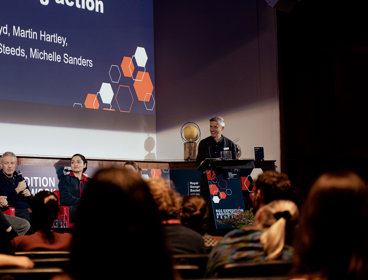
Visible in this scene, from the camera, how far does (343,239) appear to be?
38.9 inches

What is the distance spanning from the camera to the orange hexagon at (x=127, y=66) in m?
6.36

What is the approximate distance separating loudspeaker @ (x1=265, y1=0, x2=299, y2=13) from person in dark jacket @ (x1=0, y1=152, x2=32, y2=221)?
364cm

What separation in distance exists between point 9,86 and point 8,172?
1.24 metres

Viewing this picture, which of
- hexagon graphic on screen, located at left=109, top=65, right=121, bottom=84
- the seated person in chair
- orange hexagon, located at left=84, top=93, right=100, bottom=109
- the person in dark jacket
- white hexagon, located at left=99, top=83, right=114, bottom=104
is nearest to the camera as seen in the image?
the seated person in chair

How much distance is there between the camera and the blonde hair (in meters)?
1.84

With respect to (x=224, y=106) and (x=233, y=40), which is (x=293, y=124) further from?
(x=233, y=40)

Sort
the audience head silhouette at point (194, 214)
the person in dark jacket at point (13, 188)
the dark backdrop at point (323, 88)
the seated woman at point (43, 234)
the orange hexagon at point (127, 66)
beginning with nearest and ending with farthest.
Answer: the seated woman at point (43, 234) → the audience head silhouette at point (194, 214) → the person in dark jacket at point (13, 188) → the dark backdrop at point (323, 88) → the orange hexagon at point (127, 66)

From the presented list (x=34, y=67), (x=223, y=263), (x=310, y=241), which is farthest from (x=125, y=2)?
(x=310, y=241)

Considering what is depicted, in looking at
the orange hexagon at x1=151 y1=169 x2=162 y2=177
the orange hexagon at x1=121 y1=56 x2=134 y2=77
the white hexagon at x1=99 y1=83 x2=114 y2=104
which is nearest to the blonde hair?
the orange hexagon at x1=151 y1=169 x2=162 y2=177

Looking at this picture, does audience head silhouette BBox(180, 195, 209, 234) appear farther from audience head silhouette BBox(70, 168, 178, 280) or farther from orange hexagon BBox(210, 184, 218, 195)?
orange hexagon BBox(210, 184, 218, 195)

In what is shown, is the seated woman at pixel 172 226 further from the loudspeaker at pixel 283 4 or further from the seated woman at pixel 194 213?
the loudspeaker at pixel 283 4

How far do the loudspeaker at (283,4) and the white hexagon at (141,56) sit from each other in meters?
2.05

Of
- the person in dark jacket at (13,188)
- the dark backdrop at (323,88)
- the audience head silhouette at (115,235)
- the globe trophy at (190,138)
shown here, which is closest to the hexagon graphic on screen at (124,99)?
the globe trophy at (190,138)

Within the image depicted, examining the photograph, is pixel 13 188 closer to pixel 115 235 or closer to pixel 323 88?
pixel 323 88
